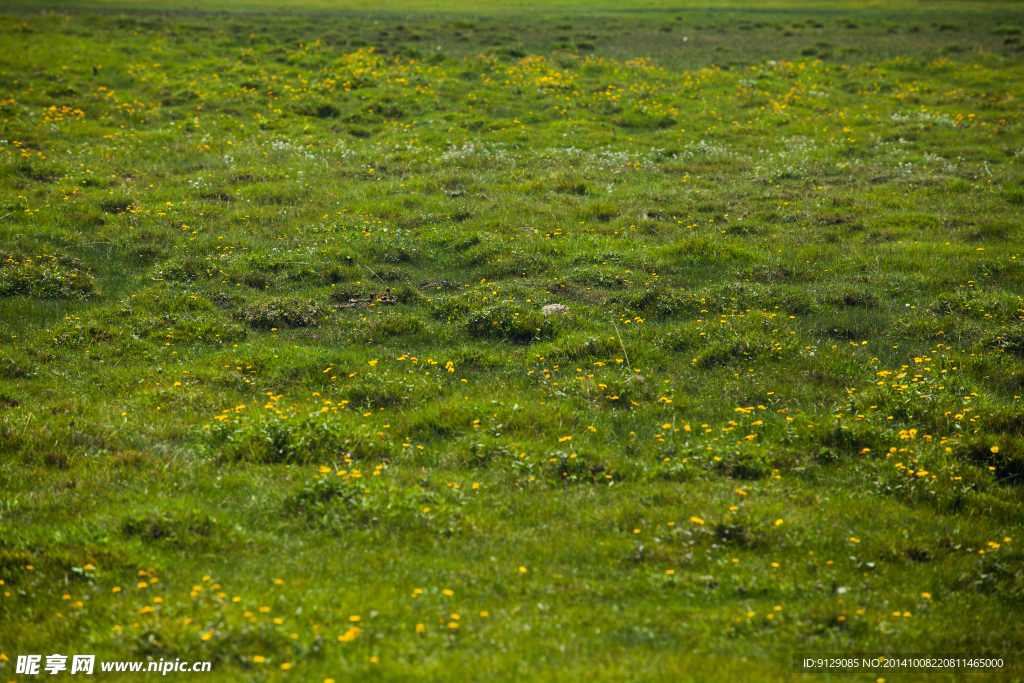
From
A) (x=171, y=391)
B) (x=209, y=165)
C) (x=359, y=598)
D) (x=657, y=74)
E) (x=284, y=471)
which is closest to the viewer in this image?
(x=359, y=598)

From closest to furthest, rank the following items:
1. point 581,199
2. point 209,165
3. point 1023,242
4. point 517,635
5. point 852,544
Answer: point 517,635
point 852,544
point 1023,242
point 581,199
point 209,165

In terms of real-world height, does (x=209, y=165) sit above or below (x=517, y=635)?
above

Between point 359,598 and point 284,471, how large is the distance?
2585 mm

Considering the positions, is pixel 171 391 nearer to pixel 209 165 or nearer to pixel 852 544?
pixel 852 544

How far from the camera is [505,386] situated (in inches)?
399

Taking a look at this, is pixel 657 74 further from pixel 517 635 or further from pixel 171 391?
pixel 517 635

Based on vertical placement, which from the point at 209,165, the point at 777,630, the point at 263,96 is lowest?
the point at 777,630

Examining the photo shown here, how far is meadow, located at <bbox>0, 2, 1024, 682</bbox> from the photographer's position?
583cm

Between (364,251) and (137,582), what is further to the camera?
(364,251)

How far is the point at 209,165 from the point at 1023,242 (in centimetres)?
1935

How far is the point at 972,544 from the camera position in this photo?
6.81m

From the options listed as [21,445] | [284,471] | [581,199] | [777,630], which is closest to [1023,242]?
[581,199]

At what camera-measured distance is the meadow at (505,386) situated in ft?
19.1

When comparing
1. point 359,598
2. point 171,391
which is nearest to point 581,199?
point 171,391
